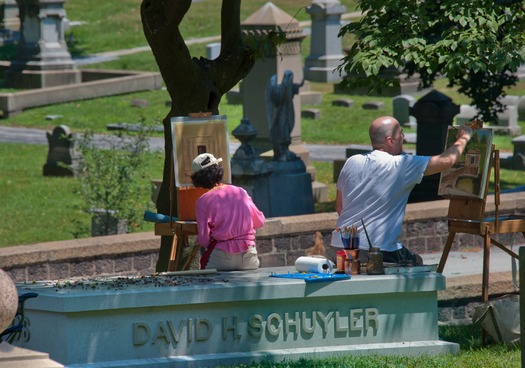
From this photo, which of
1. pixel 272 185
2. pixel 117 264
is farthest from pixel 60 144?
pixel 117 264

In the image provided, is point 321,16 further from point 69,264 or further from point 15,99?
point 69,264

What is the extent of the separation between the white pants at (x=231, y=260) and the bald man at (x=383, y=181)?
69 cm

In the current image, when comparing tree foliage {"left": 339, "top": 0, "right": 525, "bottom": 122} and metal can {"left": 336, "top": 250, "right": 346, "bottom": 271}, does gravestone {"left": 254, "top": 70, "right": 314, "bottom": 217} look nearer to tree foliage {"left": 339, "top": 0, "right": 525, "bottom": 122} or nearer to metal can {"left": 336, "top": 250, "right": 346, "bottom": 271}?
tree foliage {"left": 339, "top": 0, "right": 525, "bottom": 122}

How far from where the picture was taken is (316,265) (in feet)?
31.0

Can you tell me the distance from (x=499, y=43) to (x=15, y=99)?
21.9m

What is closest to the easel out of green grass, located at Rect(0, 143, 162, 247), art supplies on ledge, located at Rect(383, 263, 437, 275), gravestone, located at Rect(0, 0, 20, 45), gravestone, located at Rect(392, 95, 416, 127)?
art supplies on ledge, located at Rect(383, 263, 437, 275)

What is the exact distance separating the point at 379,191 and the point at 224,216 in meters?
1.24

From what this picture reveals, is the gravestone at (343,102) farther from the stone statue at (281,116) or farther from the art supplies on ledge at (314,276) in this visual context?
the art supplies on ledge at (314,276)

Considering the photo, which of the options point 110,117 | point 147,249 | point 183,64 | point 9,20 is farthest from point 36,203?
point 9,20

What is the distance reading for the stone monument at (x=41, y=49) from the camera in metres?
35.9

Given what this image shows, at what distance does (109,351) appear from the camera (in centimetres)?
872

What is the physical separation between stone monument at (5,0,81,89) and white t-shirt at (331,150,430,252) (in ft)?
88.5

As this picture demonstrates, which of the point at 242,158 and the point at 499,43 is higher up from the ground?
the point at 499,43

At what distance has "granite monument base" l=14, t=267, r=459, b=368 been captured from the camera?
8.68m
